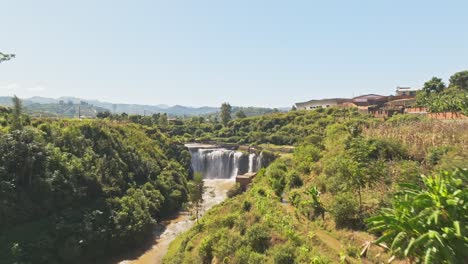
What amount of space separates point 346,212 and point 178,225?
2699 cm

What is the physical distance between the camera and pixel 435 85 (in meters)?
55.8

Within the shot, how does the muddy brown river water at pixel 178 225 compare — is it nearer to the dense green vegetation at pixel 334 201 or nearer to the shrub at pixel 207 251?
the dense green vegetation at pixel 334 201

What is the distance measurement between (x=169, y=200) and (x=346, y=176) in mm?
31584

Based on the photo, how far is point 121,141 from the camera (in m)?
44.8

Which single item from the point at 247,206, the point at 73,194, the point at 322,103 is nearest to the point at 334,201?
the point at 247,206

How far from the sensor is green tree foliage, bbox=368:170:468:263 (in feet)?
20.4

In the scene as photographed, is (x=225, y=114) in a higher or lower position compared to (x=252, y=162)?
higher

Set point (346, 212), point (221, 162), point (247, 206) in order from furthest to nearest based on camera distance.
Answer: point (221, 162)
point (247, 206)
point (346, 212)

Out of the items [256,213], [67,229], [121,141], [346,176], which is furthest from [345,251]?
[121,141]

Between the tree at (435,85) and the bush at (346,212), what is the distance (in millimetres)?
52390

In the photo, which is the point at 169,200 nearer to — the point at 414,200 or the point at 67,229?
the point at 67,229

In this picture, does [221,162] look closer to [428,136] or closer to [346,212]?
[428,136]

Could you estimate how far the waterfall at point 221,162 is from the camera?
5200 cm

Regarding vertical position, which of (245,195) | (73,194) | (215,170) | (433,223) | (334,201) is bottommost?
(215,170)
